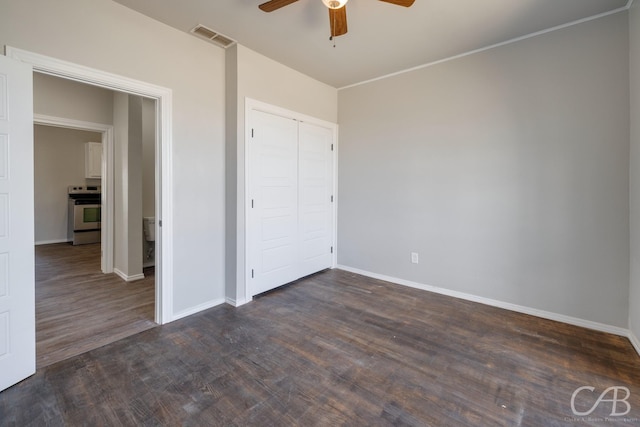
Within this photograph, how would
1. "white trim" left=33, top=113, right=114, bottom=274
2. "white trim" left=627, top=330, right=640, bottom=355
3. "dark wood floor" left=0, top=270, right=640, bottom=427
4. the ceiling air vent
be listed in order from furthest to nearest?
"white trim" left=33, top=113, right=114, bottom=274
the ceiling air vent
"white trim" left=627, top=330, right=640, bottom=355
"dark wood floor" left=0, top=270, right=640, bottom=427

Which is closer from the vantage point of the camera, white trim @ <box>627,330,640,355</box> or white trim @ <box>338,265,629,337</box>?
white trim @ <box>627,330,640,355</box>

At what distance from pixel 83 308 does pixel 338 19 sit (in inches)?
140

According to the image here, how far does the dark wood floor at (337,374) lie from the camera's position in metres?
1.65

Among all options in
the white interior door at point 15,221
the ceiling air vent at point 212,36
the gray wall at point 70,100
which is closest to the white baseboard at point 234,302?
the white interior door at point 15,221

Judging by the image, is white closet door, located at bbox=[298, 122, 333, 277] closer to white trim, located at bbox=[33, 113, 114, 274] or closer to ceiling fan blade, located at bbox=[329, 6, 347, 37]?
ceiling fan blade, located at bbox=[329, 6, 347, 37]

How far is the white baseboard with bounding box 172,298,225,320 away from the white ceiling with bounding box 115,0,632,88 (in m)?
2.60

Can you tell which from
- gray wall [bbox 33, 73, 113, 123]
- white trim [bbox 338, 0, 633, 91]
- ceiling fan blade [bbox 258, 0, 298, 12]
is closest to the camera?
ceiling fan blade [bbox 258, 0, 298, 12]

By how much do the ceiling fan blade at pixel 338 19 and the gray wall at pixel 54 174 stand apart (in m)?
6.98

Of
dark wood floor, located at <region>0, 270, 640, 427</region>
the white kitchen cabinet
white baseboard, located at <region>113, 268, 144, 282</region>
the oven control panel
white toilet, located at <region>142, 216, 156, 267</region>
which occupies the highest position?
the white kitchen cabinet

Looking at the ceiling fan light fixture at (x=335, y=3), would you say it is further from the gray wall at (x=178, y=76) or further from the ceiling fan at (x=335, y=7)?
the gray wall at (x=178, y=76)

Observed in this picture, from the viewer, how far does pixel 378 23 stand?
259 centimetres

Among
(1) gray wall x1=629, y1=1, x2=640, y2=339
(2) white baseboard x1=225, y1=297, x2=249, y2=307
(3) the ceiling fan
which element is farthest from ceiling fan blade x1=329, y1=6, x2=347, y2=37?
(2) white baseboard x1=225, y1=297, x2=249, y2=307

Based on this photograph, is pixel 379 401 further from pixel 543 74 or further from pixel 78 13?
pixel 78 13

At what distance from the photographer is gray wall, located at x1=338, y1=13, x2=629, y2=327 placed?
2521mm
